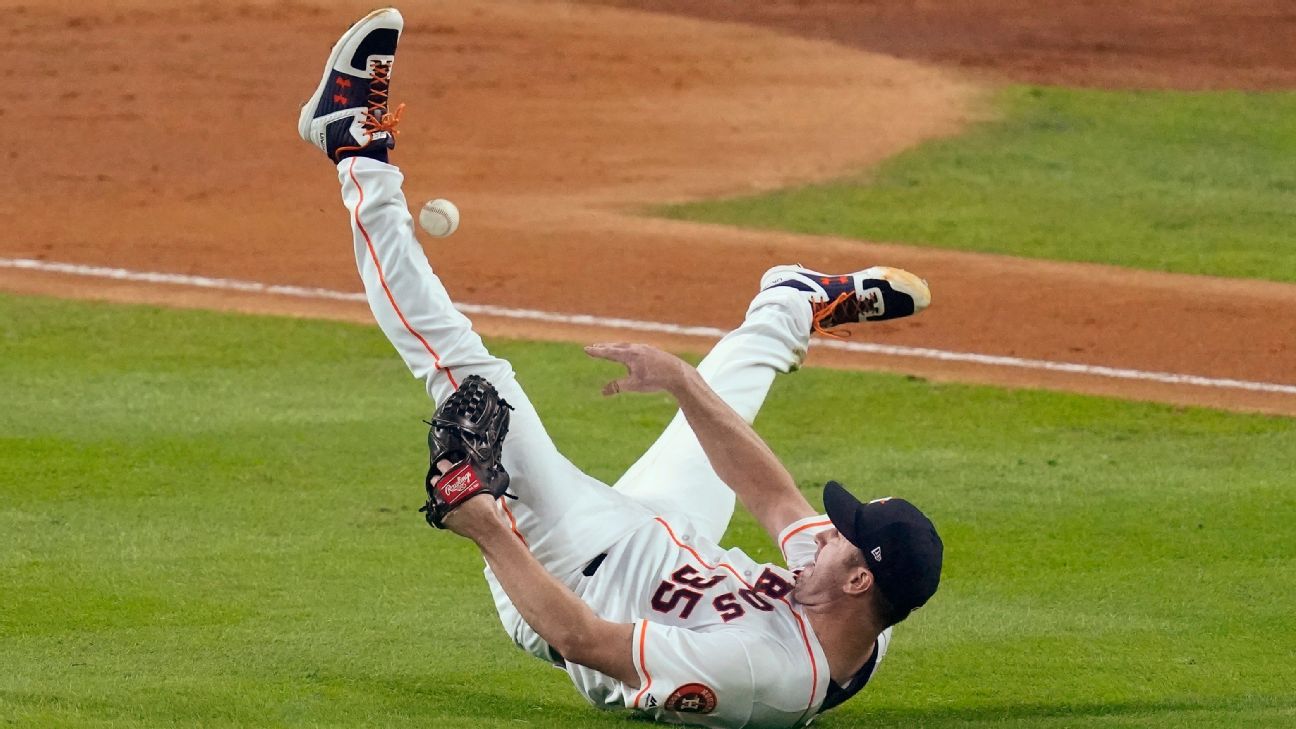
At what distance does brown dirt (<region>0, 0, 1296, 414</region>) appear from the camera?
10.6 m

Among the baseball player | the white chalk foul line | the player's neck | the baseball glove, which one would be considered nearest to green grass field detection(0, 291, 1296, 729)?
the player's neck

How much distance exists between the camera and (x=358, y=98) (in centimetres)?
540

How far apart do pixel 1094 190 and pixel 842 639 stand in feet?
33.8

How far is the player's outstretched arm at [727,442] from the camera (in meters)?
4.93

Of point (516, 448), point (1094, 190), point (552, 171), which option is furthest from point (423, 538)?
point (1094, 190)

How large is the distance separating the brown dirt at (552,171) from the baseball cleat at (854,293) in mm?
3435

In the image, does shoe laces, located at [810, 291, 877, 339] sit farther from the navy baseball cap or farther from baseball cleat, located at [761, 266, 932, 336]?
the navy baseball cap

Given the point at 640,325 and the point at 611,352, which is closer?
the point at 611,352

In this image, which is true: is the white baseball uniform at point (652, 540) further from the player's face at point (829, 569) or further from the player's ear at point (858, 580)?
the player's ear at point (858, 580)

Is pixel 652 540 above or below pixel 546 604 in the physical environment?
below

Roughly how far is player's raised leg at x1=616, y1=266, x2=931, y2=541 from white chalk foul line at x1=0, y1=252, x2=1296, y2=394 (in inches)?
151

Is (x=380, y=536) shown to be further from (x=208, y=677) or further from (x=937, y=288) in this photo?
(x=937, y=288)

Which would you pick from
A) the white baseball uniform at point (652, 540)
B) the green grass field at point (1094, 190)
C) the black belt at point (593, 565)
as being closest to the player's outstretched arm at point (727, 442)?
the white baseball uniform at point (652, 540)

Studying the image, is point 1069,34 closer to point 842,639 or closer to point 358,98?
point 358,98
